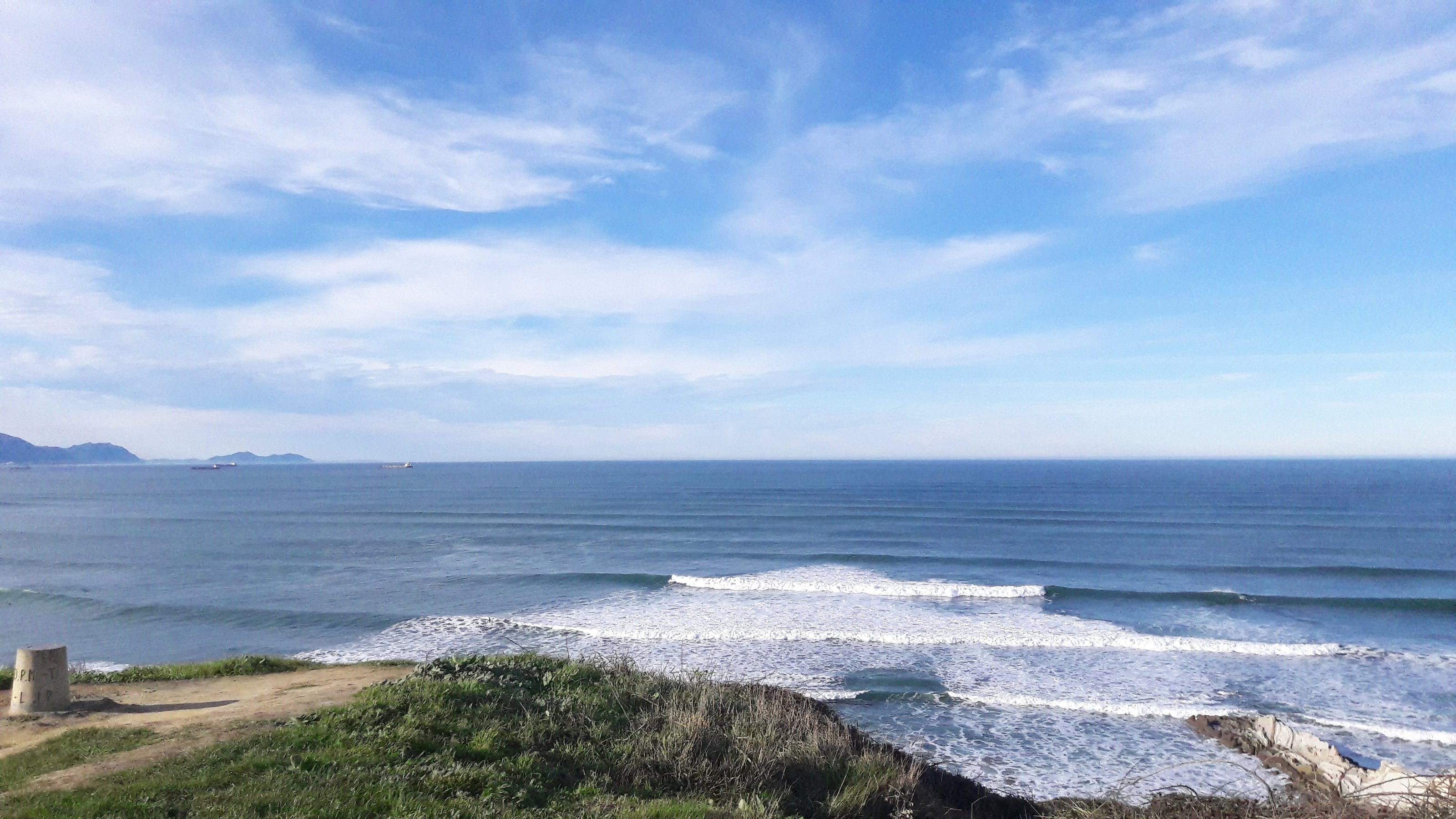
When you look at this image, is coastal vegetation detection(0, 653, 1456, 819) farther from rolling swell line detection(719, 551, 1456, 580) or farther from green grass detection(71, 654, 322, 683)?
rolling swell line detection(719, 551, 1456, 580)

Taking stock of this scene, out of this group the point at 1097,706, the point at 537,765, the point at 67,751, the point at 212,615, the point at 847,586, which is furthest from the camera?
the point at 847,586

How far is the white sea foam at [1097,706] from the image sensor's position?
16531mm

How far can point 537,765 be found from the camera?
7.94 metres

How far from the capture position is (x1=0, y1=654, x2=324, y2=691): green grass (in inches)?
526

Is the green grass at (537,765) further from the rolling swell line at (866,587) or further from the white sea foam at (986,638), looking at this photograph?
the rolling swell line at (866,587)

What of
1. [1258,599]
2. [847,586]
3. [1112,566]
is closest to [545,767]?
[847,586]

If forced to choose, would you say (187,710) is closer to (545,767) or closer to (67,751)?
(67,751)

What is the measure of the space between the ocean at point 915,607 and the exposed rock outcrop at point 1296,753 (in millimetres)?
414

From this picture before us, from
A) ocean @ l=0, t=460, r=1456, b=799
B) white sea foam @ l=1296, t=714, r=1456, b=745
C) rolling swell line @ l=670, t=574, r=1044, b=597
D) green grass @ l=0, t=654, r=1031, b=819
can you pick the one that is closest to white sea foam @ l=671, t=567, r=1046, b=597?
rolling swell line @ l=670, t=574, r=1044, b=597

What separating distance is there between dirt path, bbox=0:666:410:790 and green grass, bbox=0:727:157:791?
0.61ft

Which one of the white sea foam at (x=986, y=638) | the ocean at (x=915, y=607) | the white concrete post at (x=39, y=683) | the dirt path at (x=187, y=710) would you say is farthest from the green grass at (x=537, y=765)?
the white sea foam at (x=986, y=638)

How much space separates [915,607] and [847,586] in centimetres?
413

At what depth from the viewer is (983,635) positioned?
2309 cm

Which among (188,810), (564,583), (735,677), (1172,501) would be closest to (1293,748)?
(735,677)
